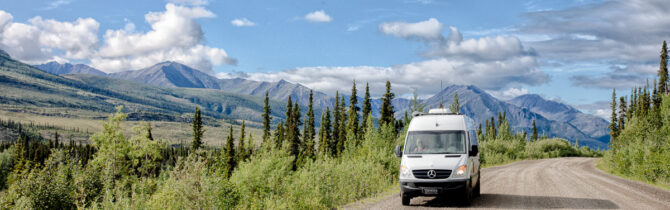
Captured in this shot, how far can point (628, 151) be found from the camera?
28.9 meters

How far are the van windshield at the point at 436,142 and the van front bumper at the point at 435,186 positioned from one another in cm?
133

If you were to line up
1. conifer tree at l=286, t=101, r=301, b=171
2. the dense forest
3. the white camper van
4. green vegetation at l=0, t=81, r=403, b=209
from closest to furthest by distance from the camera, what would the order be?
1. green vegetation at l=0, t=81, r=403, b=209
2. the dense forest
3. the white camper van
4. conifer tree at l=286, t=101, r=301, b=171

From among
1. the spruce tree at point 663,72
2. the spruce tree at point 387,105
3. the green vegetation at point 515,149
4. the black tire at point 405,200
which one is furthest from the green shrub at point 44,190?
the spruce tree at point 663,72

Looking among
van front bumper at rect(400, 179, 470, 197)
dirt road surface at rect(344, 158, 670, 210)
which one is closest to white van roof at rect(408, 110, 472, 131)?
van front bumper at rect(400, 179, 470, 197)

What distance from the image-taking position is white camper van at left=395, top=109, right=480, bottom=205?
13641 millimetres

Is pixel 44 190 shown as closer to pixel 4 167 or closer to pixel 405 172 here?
pixel 405 172

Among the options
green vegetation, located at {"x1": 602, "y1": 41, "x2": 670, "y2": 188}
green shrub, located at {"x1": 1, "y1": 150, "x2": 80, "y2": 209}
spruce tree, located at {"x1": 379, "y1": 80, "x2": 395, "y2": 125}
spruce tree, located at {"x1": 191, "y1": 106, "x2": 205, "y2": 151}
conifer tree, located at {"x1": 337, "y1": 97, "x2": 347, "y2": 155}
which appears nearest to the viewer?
green shrub, located at {"x1": 1, "y1": 150, "x2": 80, "y2": 209}

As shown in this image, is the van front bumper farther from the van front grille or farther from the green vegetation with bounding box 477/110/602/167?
the green vegetation with bounding box 477/110/602/167

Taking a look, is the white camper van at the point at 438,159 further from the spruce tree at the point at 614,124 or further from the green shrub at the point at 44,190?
the spruce tree at the point at 614,124

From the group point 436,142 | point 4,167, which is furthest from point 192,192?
point 4,167

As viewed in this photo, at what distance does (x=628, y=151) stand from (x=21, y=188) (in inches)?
1300

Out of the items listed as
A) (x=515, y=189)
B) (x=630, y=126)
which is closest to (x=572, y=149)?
(x=630, y=126)

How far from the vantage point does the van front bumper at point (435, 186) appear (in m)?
13.5

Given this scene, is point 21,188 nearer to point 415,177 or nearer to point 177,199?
point 177,199
